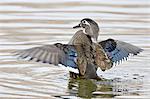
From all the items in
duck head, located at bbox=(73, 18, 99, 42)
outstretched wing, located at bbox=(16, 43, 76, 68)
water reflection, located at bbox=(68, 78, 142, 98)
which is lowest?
water reflection, located at bbox=(68, 78, 142, 98)

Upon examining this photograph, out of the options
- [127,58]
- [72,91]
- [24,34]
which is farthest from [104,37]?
[72,91]

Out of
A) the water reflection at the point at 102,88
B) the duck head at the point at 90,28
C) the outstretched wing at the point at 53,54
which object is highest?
the duck head at the point at 90,28

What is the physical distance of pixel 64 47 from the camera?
10930mm

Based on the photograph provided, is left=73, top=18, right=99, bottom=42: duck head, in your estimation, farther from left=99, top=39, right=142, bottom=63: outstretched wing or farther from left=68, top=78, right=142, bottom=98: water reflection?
left=68, top=78, right=142, bottom=98: water reflection

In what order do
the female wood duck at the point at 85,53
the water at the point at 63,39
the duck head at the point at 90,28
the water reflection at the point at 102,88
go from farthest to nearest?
the duck head at the point at 90,28
the female wood duck at the point at 85,53
the water at the point at 63,39
the water reflection at the point at 102,88

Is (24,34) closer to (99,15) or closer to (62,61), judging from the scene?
(99,15)

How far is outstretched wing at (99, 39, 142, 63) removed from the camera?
1149 cm

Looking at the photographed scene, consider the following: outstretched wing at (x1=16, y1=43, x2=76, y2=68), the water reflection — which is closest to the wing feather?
the water reflection

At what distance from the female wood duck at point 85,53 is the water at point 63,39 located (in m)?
0.20

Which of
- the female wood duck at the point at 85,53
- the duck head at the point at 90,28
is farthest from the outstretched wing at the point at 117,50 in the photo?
the duck head at the point at 90,28

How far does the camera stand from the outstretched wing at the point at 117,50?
1149cm

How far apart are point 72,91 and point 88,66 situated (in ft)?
2.62

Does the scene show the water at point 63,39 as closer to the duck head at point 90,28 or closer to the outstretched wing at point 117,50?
the outstretched wing at point 117,50

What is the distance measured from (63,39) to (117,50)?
6.81 feet
